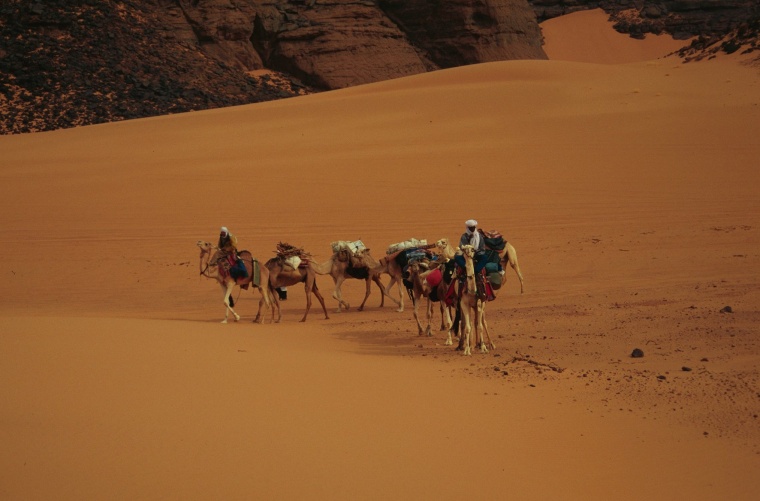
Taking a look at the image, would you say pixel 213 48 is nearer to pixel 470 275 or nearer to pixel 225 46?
pixel 225 46

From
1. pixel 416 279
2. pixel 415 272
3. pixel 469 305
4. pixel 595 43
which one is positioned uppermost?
pixel 595 43

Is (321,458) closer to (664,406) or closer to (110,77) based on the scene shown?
(664,406)

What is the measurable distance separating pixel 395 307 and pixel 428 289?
360cm

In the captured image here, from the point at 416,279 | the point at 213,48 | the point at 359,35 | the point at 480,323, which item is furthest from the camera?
the point at 359,35

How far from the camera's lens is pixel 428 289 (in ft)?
45.5

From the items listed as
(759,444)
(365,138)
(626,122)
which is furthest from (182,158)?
(759,444)

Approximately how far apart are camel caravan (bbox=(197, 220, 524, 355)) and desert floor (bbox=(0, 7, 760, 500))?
0.51 m

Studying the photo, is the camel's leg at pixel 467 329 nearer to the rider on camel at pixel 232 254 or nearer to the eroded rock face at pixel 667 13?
the rider on camel at pixel 232 254

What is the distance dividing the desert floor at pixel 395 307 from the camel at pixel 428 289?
529 millimetres

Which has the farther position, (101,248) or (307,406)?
(101,248)

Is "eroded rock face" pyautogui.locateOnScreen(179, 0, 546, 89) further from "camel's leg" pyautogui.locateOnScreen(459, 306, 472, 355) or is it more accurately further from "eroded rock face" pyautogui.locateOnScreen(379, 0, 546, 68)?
"camel's leg" pyautogui.locateOnScreen(459, 306, 472, 355)

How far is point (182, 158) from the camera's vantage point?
31.0 meters

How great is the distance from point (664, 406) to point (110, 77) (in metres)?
40.5

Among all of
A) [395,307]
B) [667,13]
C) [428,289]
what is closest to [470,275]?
[428,289]
